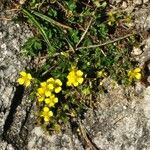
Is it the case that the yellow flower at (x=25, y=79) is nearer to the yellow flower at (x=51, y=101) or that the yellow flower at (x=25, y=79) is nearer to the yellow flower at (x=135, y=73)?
the yellow flower at (x=51, y=101)

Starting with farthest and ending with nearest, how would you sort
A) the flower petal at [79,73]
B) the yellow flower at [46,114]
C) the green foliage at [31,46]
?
the green foliage at [31,46] → the flower petal at [79,73] → the yellow flower at [46,114]

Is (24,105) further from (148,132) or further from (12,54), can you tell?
(148,132)

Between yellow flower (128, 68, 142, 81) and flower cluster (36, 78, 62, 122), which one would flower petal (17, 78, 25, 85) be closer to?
flower cluster (36, 78, 62, 122)

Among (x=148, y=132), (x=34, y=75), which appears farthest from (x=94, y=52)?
(x=148, y=132)

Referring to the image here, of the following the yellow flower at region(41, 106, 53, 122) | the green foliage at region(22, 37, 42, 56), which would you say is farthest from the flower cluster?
the green foliage at region(22, 37, 42, 56)

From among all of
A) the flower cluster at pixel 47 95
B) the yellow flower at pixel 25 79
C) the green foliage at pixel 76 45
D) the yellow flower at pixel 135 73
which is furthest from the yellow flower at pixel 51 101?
the yellow flower at pixel 135 73

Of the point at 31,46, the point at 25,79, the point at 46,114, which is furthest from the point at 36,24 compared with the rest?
the point at 46,114
